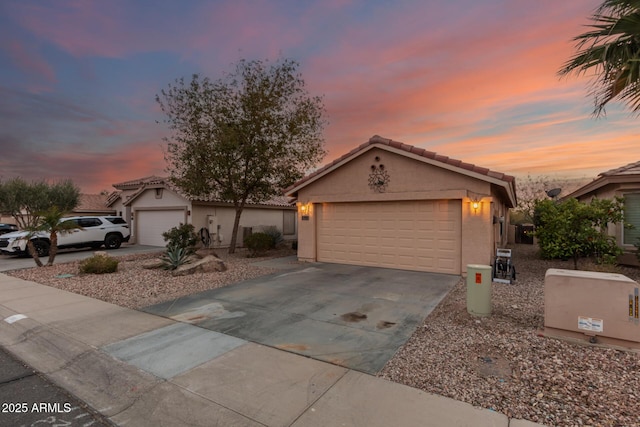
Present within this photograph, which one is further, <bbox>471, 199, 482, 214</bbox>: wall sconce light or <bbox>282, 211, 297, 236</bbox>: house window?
<bbox>282, 211, 297, 236</bbox>: house window

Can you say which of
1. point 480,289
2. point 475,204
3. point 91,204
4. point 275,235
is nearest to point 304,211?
point 275,235

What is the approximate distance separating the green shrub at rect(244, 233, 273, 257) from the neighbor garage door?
5.36 metres

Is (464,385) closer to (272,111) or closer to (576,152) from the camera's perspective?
(272,111)

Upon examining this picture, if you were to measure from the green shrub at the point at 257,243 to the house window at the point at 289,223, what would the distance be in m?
8.01

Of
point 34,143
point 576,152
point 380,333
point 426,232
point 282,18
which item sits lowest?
point 380,333

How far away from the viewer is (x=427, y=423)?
271cm

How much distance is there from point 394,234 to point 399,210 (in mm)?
865

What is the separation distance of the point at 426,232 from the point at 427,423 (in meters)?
7.97

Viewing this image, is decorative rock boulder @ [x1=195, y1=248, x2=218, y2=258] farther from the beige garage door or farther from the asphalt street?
the asphalt street

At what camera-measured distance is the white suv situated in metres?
13.8

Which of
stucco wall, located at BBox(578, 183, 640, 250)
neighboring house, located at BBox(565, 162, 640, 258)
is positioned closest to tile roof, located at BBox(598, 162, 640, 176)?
neighboring house, located at BBox(565, 162, 640, 258)

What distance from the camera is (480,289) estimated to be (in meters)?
5.60

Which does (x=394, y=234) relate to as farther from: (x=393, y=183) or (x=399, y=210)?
(x=393, y=183)

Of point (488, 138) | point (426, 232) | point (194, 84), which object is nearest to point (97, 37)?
point (194, 84)
